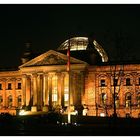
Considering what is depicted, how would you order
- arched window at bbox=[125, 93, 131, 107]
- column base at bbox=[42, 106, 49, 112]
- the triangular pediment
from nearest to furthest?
column base at bbox=[42, 106, 49, 112]
the triangular pediment
arched window at bbox=[125, 93, 131, 107]

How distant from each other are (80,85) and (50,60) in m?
9.14

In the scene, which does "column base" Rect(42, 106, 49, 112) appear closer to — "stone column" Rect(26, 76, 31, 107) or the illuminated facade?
the illuminated facade

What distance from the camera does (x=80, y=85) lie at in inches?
4734

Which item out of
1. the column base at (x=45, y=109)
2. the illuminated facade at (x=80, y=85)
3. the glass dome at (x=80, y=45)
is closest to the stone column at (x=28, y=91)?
the illuminated facade at (x=80, y=85)

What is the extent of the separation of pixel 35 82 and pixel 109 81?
57.4 feet

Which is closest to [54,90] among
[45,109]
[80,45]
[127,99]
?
[45,109]

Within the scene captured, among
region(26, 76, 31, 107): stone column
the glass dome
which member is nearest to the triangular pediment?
region(26, 76, 31, 107): stone column

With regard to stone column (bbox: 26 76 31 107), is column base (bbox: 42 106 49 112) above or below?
below

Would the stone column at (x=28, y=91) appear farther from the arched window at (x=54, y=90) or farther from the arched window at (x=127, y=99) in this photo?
the arched window at (x=127, y=99)

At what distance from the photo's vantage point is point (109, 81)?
123m

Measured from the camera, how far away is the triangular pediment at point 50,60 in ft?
391

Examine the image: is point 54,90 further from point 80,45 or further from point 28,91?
point 80,45

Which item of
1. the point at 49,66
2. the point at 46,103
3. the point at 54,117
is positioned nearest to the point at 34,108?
the point at 46,103

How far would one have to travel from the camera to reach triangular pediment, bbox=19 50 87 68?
119 m
